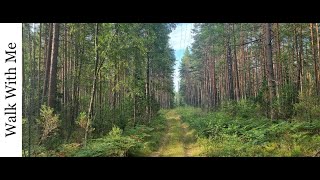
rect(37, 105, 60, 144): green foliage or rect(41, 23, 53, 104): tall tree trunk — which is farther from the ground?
rect(41, 23, 53, 104): tall tree trunk

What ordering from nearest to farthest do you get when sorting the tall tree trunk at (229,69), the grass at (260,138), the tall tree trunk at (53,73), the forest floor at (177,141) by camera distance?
the grass at (260,138) → the forest floor at (177,141) → the tall tree trunk at (53,73) → the tall tree trunk at (229,69)

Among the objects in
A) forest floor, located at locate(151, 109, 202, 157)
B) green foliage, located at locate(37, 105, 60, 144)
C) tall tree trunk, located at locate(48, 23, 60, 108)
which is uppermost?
tall tree trunk, located at locate(48, 23, 60, 108)

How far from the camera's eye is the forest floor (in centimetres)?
946

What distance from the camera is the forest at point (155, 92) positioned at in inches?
357

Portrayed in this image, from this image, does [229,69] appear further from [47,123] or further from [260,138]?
[47,123]

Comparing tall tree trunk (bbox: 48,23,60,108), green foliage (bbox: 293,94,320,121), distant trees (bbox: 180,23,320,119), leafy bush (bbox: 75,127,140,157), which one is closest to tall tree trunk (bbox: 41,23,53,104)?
tall tree trunk (bbox: 48,23,60,108)

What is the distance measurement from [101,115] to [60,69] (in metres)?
2.78

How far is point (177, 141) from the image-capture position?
1052 cm

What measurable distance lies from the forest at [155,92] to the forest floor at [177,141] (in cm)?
3

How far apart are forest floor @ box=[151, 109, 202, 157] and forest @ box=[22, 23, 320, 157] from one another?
0.03m

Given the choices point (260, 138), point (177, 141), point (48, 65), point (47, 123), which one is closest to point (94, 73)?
point (48, 65)

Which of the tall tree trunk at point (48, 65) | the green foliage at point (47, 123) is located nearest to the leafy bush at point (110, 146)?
the green foliage at point (47, 123)

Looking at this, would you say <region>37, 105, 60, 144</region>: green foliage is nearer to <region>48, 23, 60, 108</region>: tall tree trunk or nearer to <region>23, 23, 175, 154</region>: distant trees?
<region>23, 23, 175, 154</region>: distant trees

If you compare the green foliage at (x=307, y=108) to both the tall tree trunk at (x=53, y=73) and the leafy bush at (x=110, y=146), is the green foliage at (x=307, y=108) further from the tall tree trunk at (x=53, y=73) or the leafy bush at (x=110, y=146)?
the tall tree trunk at (x=53, y=73)
